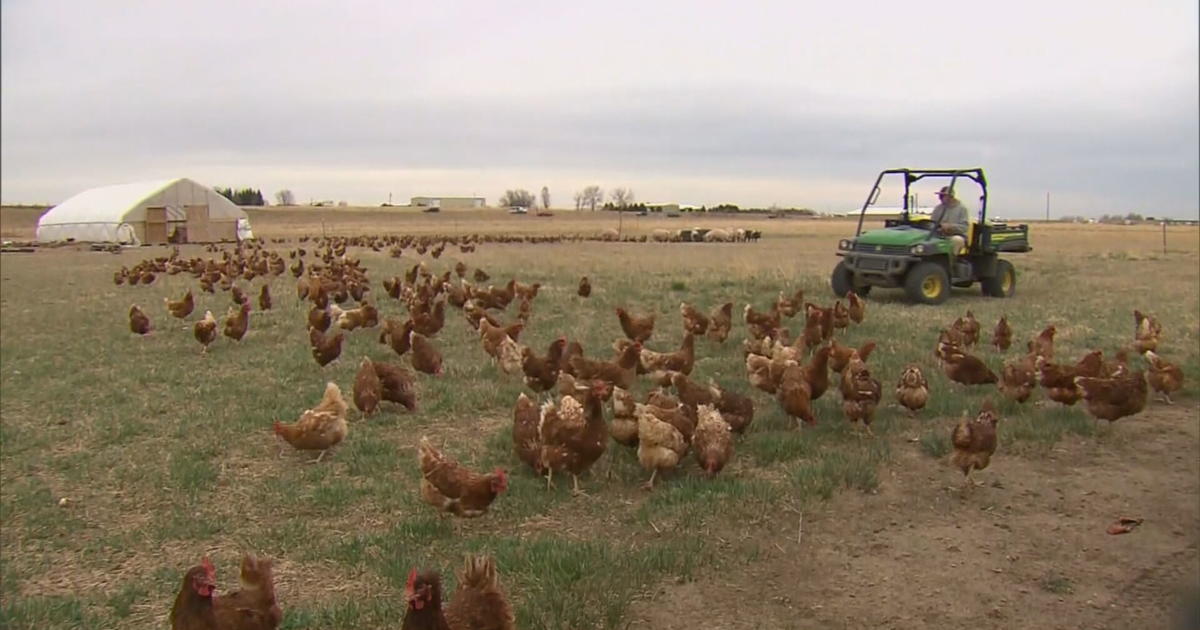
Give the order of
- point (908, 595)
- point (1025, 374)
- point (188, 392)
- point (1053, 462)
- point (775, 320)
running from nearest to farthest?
point (908, 595), point (1053, 462), point (1025, 374), point (188, 392), point (775, 320)

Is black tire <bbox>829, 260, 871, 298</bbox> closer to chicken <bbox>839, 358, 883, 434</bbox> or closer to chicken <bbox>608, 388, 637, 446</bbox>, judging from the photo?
chicken <bbox>839, 358, 883, 434</bbox>

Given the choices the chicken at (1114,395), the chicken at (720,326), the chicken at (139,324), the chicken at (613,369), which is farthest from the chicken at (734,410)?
the chicken at (139,324)

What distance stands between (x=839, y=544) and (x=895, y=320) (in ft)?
28.1

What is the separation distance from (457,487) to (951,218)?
13.7 m

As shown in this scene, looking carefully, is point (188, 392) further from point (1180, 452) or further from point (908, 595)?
point (1180, 452)

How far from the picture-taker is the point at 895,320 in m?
12.8

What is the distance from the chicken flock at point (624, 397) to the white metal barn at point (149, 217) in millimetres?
38311

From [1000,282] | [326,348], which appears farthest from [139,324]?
[1000,282]

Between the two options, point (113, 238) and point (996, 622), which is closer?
point (996, 622)

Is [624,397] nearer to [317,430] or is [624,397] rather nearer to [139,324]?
[317,430]

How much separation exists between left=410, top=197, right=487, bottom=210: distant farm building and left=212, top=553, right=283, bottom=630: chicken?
4245 inches

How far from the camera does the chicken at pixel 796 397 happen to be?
6.91 meters

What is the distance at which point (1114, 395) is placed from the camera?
6.69m

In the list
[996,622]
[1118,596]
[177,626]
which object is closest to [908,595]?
[996,622]
